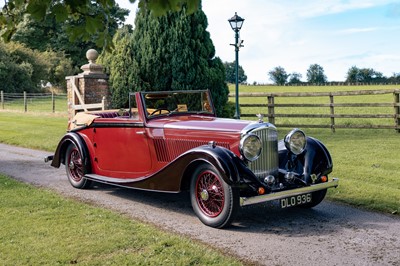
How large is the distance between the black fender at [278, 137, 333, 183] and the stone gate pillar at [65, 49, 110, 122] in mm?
9154

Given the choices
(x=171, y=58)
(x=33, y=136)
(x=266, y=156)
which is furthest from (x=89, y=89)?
(x=266, y=156)

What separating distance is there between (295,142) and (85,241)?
296 cm

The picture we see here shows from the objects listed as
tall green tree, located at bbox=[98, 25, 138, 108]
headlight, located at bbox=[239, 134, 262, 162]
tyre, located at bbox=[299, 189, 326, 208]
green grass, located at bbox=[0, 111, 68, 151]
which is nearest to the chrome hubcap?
headlight, located at bbox=[239, 134, 262, 162]

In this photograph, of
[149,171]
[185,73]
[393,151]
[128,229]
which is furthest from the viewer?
[185,73]

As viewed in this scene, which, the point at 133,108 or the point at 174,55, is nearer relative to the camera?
the point at 133,108

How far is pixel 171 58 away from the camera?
14.7 meters

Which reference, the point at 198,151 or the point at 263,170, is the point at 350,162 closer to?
the point at 263,170

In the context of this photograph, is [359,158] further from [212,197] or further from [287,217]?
[212,197]

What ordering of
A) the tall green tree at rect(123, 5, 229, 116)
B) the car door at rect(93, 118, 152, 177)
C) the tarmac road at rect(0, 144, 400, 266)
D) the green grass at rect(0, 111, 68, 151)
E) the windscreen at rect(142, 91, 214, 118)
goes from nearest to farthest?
the tarmac road at rect(0, 144, 400, 266) → the car door at rect(93, 118, 152, 177) → the windscreen at rect(142, 91, 214, 118) → the green grass at rect(0, 111, 68, 151) → the tall green tree at rect(123, 5, 229, 116)

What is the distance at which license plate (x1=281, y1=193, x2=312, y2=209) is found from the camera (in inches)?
205

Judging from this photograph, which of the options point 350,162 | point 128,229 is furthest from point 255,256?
point 350,162

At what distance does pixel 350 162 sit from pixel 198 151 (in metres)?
4.89

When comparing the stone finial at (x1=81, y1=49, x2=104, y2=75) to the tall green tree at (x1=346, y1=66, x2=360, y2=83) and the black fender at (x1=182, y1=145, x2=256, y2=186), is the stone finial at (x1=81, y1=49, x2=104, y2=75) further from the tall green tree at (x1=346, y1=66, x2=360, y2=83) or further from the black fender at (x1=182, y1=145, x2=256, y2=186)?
the tall green tree at (x1=346, y1=66, x2=360, y2=83)

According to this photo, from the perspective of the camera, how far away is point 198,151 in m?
5.22
